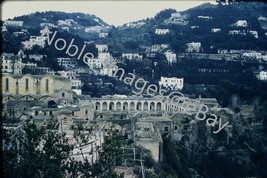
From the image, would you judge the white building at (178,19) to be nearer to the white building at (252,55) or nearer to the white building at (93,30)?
the white building at (93,30)

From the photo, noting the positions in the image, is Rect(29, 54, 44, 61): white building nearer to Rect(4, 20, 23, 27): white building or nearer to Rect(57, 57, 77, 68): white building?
Rect(57, 57, 77, 68): white building

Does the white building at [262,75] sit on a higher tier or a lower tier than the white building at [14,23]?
lower

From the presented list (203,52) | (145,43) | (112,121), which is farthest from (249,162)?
(145,43)

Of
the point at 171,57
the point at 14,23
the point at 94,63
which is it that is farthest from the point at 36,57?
the point at 14,23

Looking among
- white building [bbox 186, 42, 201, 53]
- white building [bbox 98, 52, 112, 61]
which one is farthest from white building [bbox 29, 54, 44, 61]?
white building [bbox 186, 42, 201, 53]

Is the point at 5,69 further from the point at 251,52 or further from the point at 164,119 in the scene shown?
the point at 251,52

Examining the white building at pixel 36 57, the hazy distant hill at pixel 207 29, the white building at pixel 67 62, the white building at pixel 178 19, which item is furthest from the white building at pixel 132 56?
the white building at pixel 178 19
